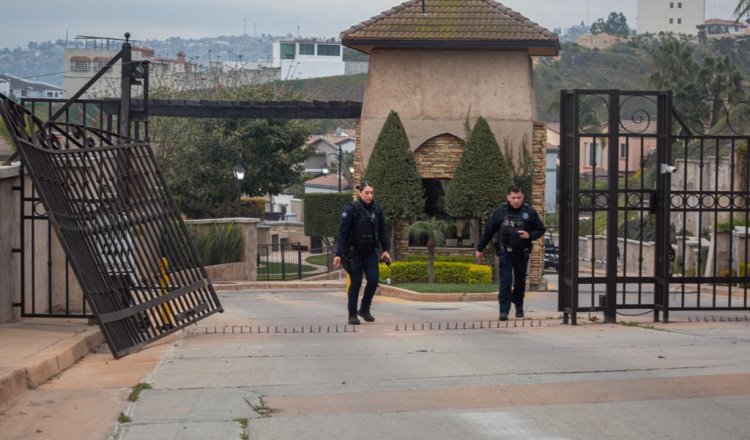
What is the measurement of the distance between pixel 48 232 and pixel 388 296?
15.2 meters

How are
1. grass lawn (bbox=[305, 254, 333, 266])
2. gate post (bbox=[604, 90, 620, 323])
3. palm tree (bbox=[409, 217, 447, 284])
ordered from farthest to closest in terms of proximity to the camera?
1. grass lawn (bbox=[305, 254, 333, 266])
2. palm tree (bbox=[409, 217, 447, 284])
3. gate post (bbox=[604, 90, 620, 323])

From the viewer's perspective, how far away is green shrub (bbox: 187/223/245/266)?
37.5 meters

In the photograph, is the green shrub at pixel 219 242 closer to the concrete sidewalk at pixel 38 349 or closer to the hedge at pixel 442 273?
the hedge at pixel 442 273

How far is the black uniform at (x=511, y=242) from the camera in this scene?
53.8ft

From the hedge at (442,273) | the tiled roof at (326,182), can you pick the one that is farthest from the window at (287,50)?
the hedge at (442,273)

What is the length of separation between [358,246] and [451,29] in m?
20.0

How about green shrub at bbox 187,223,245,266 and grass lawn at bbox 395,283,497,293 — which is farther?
green shrub at bbox 187,223,245,266

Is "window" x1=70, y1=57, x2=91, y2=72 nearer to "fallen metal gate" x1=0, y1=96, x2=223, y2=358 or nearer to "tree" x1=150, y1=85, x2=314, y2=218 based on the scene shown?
"tree" x1=150, y1=85, x2=314, y2=218

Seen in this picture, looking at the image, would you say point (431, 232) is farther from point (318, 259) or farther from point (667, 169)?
point (318, 259)

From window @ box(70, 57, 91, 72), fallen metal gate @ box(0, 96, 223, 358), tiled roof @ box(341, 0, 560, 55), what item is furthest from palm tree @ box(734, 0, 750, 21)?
window @ box(70, 57, 91, 72)

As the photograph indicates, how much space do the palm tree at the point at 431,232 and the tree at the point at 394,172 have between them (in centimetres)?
55

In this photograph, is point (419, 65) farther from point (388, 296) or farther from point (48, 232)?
point (48, 232)

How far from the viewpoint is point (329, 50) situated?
531 ft

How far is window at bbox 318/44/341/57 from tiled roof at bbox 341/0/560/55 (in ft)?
409
